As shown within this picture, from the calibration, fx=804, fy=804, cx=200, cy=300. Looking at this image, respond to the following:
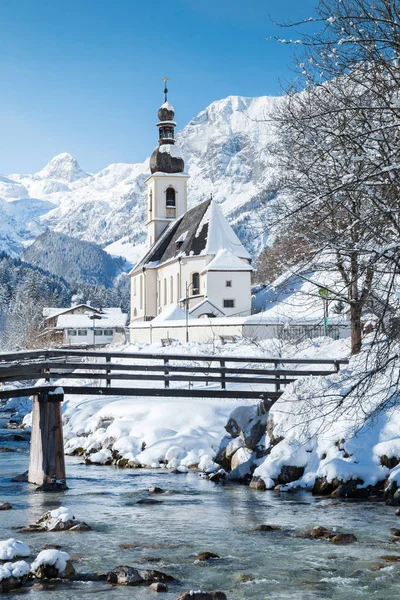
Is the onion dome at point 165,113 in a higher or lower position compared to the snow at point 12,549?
higher

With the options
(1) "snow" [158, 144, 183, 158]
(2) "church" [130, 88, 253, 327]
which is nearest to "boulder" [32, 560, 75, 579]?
(2) "church" [130, 88, 253, 327]

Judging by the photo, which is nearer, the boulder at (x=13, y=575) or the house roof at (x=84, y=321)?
the boulder at (x=13, y=575)

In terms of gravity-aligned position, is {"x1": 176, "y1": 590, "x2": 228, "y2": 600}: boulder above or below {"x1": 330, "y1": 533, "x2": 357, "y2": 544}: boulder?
above

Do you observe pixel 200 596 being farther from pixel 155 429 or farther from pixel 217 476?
pixel 155 429

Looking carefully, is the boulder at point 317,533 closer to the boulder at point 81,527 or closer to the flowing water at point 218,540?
the flowing water at point 218,540

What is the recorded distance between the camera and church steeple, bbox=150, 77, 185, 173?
270 feet

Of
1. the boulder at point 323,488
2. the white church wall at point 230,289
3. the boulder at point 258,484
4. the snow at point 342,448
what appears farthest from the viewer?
the white church wall at point 230,289

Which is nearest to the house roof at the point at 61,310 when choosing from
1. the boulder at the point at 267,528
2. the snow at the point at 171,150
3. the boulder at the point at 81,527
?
the snow at the point at 171,150

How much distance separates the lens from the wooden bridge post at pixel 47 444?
60.0 ft

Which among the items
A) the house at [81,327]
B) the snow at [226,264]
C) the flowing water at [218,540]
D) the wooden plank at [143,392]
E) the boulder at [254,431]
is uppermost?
the snow at [226,264]

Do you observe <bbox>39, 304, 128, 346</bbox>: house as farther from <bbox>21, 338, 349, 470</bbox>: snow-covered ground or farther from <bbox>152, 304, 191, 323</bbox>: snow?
<bbox>21, 338, 349, 470</bbox>: snow-covered ground

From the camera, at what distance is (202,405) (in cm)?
2553

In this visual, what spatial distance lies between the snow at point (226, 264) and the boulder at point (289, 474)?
44713mm

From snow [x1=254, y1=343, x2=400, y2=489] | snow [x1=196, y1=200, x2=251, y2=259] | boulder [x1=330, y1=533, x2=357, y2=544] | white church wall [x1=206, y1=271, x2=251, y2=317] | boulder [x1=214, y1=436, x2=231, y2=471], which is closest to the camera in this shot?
boulder [x1=330, y1=533, x2=357, y2=544]
